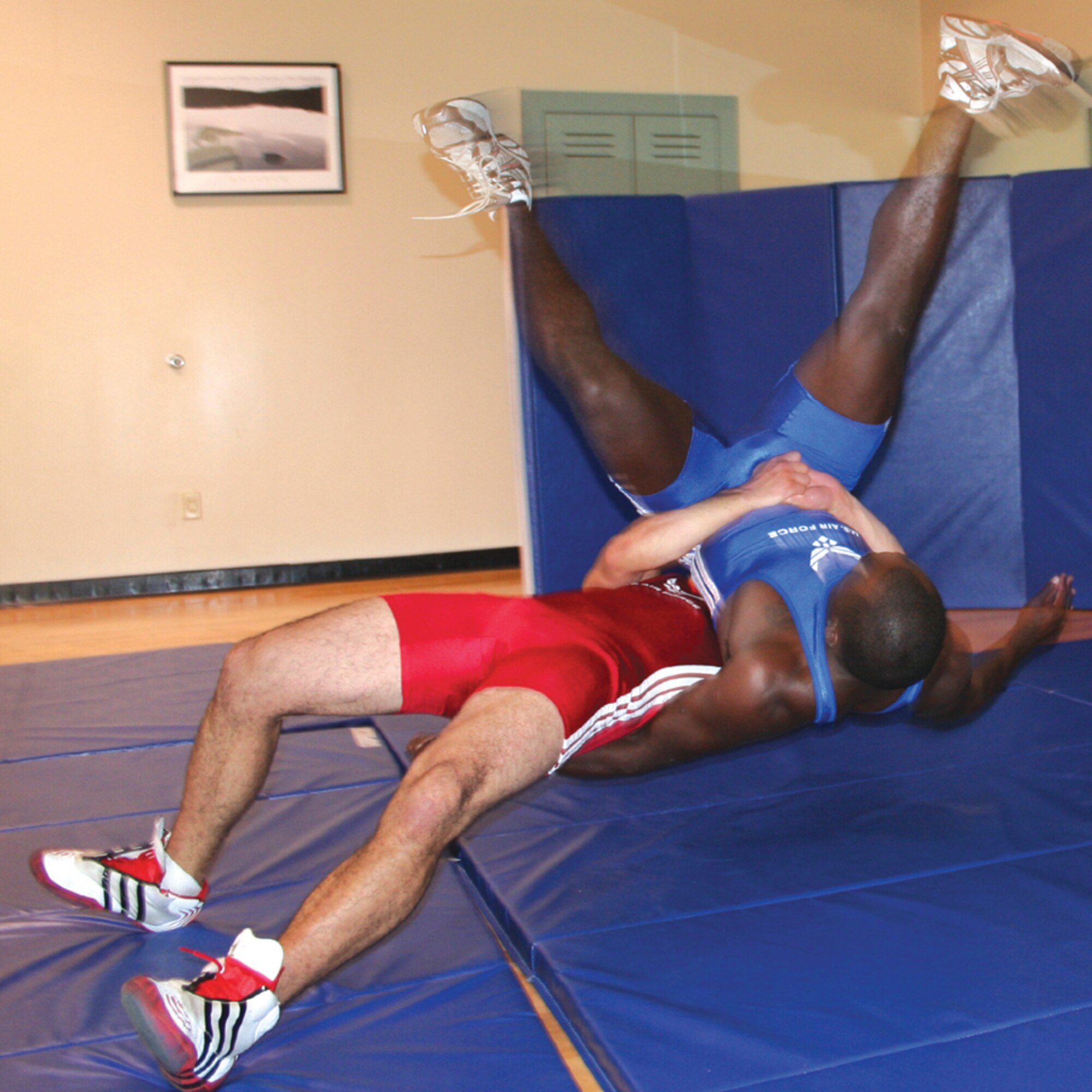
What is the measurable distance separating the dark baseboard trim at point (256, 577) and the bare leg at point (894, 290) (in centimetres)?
347

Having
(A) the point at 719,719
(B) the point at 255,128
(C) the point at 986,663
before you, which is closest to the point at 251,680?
(A) the point at 719,719

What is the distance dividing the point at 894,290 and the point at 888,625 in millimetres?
975

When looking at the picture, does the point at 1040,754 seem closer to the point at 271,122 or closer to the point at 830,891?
the point at 830,891

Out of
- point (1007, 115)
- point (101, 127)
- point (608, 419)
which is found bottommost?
point (608, 419)

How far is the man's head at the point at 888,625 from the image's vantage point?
1781 mm

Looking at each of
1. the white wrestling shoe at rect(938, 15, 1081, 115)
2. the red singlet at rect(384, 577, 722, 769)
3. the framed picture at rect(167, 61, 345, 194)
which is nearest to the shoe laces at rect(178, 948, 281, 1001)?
the red singlet at rect(384, 577, 722, 769)

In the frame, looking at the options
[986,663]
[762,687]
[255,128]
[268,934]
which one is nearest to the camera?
[268,934]

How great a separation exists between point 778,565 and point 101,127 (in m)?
4.45

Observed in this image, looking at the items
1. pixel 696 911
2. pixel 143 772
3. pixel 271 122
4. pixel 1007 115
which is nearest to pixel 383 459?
pixel 271 122

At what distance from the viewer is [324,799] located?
7.57 ft

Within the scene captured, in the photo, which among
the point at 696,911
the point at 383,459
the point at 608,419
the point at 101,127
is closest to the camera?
the point at 696,911

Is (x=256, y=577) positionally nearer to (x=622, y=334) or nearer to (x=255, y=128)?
(x=255, y=128)

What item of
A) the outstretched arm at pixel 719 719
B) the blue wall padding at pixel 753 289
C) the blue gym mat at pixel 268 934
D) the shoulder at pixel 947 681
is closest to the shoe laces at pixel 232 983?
the blue gym mat at pixel 268 934

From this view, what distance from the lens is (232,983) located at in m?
1.35
